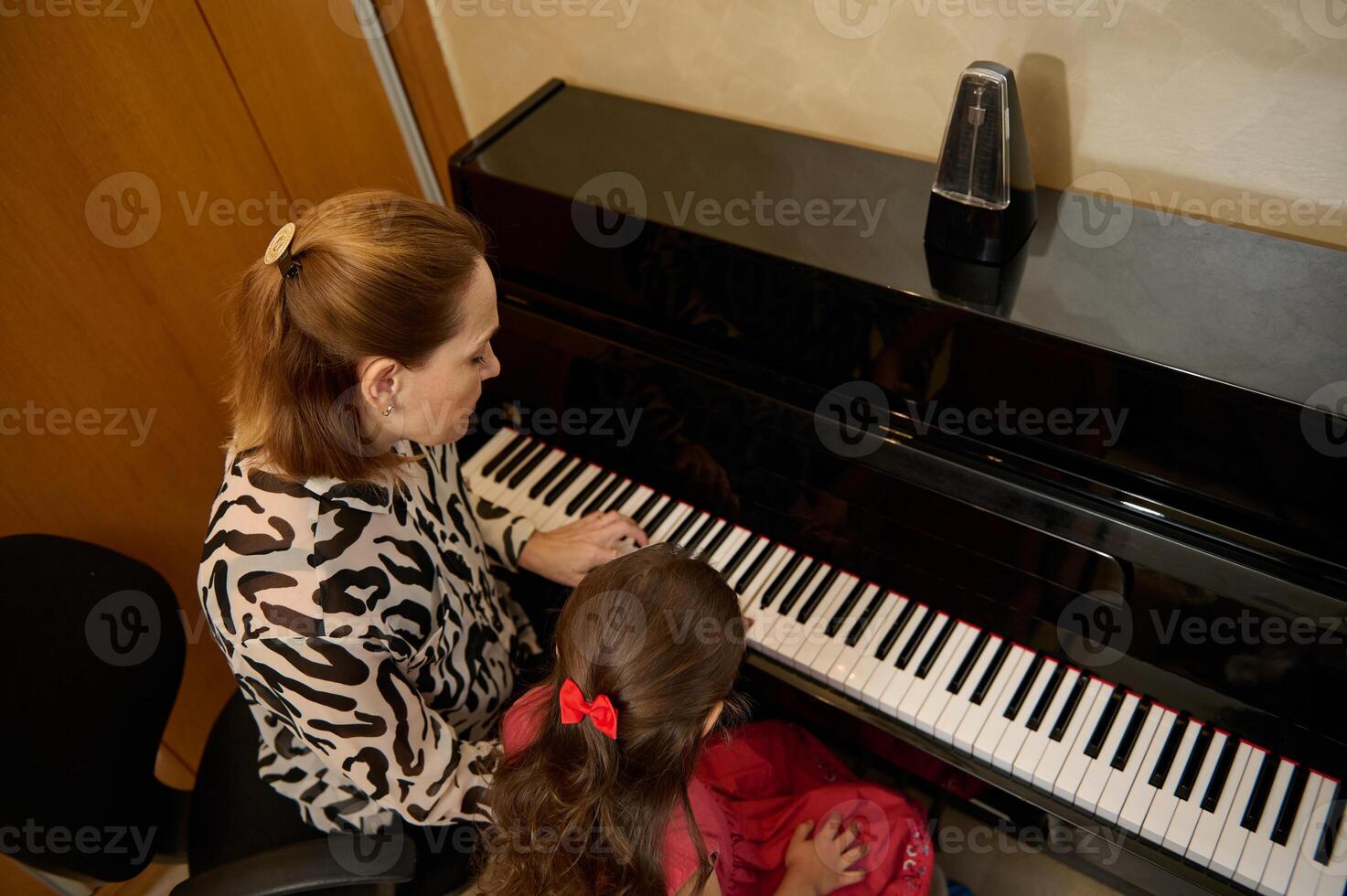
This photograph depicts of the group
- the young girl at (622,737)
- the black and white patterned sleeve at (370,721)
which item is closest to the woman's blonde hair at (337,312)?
the black and white patterned sleeve at (370,721)

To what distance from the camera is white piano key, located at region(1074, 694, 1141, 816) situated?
1.40 metres

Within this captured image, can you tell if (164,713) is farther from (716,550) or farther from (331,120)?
(331,120)

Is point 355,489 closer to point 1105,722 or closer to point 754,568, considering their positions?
point 754,568

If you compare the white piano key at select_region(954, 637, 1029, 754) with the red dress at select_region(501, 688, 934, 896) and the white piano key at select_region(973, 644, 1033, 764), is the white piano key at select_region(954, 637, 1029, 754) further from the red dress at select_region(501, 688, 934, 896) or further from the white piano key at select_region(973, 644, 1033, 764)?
the red dress at select_region(501, 688, 934, 896)

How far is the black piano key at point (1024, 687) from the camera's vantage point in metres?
1.49

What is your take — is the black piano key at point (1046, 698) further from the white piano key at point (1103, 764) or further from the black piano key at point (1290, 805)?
the black piano key at point (1290, 805)

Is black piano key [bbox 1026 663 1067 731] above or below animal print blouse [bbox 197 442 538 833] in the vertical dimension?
below

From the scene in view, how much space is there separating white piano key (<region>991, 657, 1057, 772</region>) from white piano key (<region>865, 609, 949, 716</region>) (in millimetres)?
159

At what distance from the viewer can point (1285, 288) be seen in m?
1.34

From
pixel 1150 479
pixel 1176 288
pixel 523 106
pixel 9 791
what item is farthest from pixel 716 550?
pixel 9 791

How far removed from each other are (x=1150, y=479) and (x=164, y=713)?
1685 millimetres

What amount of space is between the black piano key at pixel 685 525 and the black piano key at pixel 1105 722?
734 millimetres

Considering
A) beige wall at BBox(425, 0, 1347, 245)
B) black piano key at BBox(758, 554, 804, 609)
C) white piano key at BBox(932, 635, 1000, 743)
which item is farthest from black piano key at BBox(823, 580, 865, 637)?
beige wall at BBox(425, 0, 1347, 245)

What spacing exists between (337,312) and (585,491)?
0.81 meters
